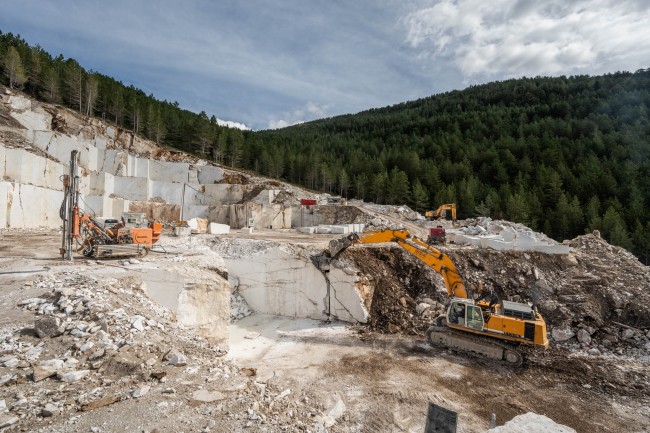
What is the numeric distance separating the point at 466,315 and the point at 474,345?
1065 millimetres

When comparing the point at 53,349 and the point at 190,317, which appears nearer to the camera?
the point at 53,349

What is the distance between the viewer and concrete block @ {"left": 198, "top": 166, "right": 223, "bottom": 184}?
39.9 m

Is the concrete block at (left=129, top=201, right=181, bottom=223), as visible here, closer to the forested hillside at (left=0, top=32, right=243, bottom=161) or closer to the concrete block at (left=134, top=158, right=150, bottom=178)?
the concrete block at (left=134, top=158, right=150, bottom=178)

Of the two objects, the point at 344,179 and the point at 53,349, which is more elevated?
the point at 344,179

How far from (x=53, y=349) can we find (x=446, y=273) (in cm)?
1145

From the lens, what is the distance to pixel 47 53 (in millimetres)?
52000

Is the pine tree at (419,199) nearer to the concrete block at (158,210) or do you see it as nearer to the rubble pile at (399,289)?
the concrete block at (158,210)

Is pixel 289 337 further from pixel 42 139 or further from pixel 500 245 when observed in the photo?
pixel 42 139

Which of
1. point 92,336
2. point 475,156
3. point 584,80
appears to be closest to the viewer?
point 92,336

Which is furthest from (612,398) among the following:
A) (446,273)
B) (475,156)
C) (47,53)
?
(47,53)

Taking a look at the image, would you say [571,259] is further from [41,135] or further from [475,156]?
[475,156]

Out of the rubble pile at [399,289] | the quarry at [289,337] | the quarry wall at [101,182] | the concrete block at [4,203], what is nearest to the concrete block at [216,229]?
the quarry at [289,337]

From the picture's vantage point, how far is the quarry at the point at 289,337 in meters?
5.26

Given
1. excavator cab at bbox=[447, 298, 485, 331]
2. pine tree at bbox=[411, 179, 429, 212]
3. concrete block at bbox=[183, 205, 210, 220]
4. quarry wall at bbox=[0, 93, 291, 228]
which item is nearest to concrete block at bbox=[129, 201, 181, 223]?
→ quarry wall at bbox=[0, 93, 291, 228]
